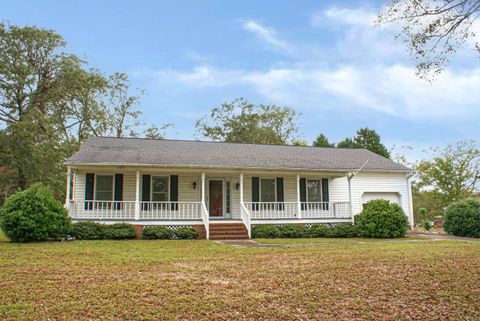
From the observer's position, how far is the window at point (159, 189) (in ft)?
55.8

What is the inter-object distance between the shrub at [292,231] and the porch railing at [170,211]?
11.5 feet

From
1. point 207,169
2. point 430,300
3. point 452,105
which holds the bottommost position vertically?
point 430,300

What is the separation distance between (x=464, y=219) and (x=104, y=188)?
53.1 ft

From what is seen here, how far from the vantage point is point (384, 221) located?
16.1 m

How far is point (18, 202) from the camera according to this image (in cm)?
1319

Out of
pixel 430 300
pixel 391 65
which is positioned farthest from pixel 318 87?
pixel 430 300

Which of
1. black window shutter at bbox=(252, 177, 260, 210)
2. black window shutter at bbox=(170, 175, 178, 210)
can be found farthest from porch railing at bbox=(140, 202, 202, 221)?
black window shutter at bbox=(252, 177, 260, 210)

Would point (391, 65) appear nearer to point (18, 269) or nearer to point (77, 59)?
point (18, 269)

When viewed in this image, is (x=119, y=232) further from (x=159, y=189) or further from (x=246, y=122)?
(x=246, y=122)

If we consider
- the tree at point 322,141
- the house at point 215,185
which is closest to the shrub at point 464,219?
the house at point 215,185

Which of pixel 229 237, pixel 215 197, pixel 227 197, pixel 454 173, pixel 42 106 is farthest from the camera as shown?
pixel 454 173

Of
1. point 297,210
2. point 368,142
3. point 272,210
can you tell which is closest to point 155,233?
point 272,210

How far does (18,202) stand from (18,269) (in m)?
6.45

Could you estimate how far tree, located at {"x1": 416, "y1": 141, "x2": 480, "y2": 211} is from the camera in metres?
29.8
